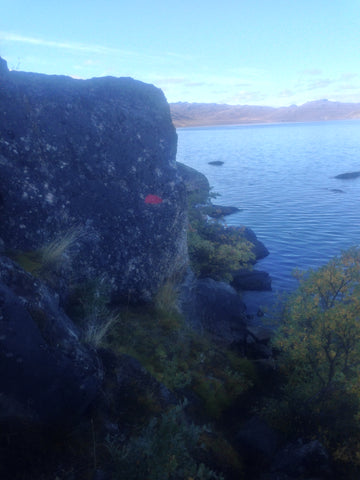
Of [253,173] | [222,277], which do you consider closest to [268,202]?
[253,173]

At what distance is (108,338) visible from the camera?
25.6 ft

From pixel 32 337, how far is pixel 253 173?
181 feet

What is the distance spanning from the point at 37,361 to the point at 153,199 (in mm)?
6653

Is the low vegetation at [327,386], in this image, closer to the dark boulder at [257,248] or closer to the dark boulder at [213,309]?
the dark boulder at [213,309]

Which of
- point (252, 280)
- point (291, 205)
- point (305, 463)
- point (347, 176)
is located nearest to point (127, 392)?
point (305, 463)

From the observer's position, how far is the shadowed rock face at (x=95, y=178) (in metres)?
8.22

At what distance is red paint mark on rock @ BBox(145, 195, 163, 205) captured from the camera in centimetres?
1046

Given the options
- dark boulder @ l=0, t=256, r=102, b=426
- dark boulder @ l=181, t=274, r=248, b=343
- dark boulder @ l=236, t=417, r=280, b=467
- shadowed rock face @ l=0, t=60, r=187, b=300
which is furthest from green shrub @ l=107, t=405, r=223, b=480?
dark boulder @ l=181, t=274, r=248, b=343

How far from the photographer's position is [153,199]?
10578 millimetres

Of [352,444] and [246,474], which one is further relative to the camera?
[352,444]

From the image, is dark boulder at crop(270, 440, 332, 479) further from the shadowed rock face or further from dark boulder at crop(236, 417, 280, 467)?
the shadowed rock face

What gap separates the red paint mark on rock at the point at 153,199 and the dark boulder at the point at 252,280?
10072 millimetres

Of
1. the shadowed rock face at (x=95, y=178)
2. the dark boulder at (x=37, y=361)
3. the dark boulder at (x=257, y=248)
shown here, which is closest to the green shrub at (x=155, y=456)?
the dark boulder at (x=37, y=361)

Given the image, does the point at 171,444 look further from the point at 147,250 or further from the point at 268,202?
the point at 268,202
